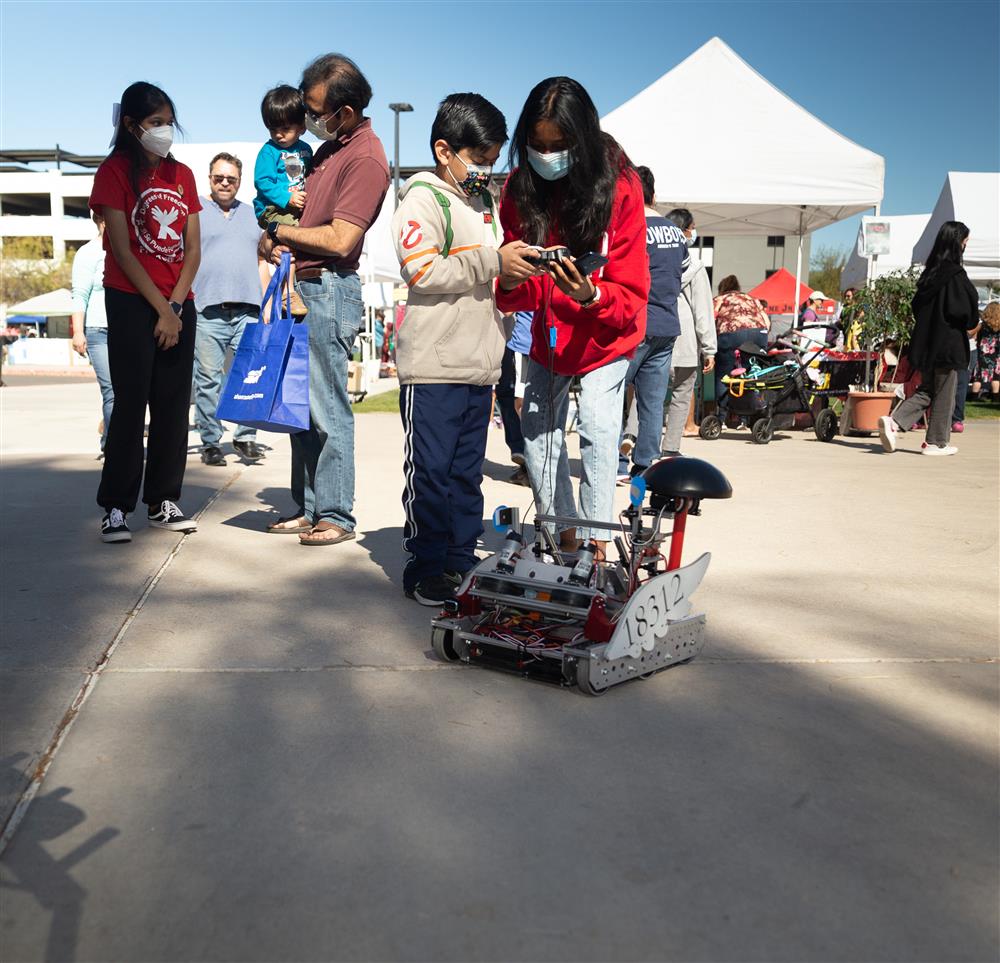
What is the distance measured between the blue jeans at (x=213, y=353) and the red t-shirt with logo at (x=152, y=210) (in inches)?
106

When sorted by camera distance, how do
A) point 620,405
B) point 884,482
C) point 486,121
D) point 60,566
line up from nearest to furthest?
1. point 486,121
2. point 620,405
3. point 60,566
4. point 884,482

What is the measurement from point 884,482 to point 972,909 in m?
5.64

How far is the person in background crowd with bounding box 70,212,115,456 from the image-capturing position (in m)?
7.31

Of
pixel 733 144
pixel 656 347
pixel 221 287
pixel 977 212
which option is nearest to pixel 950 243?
pixel 733 144

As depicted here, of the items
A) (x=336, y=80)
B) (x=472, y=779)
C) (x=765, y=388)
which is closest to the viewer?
(x=472, y=779)

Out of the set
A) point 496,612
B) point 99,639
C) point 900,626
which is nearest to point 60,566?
point 99,639

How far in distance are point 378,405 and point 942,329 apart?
25.1 ft

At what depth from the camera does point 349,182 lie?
4.25 m

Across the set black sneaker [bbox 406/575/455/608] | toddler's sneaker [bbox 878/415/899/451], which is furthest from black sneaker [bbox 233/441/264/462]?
toddler's sneaker [bbox 878/415/899/451]

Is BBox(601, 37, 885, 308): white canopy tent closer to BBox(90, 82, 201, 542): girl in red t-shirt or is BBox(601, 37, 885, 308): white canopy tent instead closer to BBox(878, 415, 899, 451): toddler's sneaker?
BBox(878, 415, 899, 451): toddler's sneaker

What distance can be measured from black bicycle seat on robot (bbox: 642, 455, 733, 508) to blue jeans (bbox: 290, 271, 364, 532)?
6.21 ft

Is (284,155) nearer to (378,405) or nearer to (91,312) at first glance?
(91,312)

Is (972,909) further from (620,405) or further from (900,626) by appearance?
(620,405)

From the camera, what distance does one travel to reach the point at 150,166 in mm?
4602
